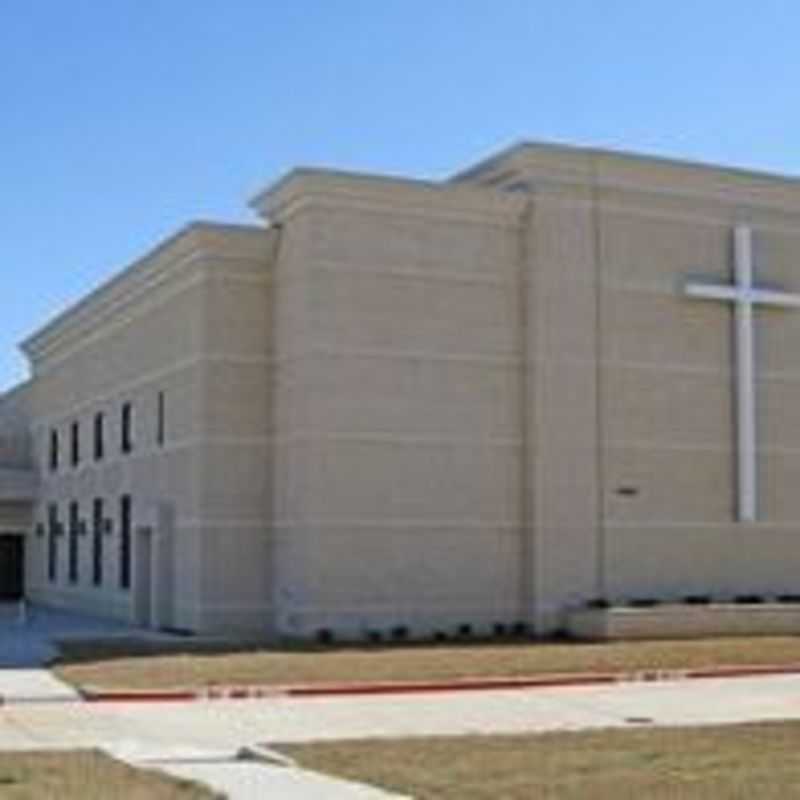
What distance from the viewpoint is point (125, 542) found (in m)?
44.8

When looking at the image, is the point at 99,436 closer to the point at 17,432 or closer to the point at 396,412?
the point at 17,432

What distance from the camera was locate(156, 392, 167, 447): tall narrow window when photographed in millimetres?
41312

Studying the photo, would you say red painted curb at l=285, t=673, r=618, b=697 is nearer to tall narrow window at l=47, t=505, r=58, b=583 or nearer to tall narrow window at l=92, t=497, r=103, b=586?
tall narrow window at l=92, t=497, r=103, b=586

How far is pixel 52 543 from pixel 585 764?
40.8 metres

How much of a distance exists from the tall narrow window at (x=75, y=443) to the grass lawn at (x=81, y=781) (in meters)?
35.0

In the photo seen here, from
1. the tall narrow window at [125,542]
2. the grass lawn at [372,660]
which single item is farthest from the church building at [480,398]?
the grass lawn at [372,660]

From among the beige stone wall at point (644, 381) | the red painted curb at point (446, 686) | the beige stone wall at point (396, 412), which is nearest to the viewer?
the red painted curb at point (446, 686)

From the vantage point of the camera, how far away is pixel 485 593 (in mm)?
36906

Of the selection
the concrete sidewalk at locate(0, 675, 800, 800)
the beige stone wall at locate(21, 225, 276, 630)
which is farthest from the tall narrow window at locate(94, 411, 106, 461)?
the concrete sidewalk at locate(0, 675, 800, 800)

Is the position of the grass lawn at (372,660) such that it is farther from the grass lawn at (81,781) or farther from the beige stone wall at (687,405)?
the grass lawn at (81,781)

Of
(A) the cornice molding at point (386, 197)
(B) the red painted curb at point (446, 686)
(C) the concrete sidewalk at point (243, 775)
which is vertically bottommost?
(B) the red painted curb at point (446, 686)

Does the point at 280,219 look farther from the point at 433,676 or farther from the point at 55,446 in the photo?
the point at 55,446

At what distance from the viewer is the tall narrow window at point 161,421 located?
41.3 m

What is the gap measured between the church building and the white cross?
53 mm
